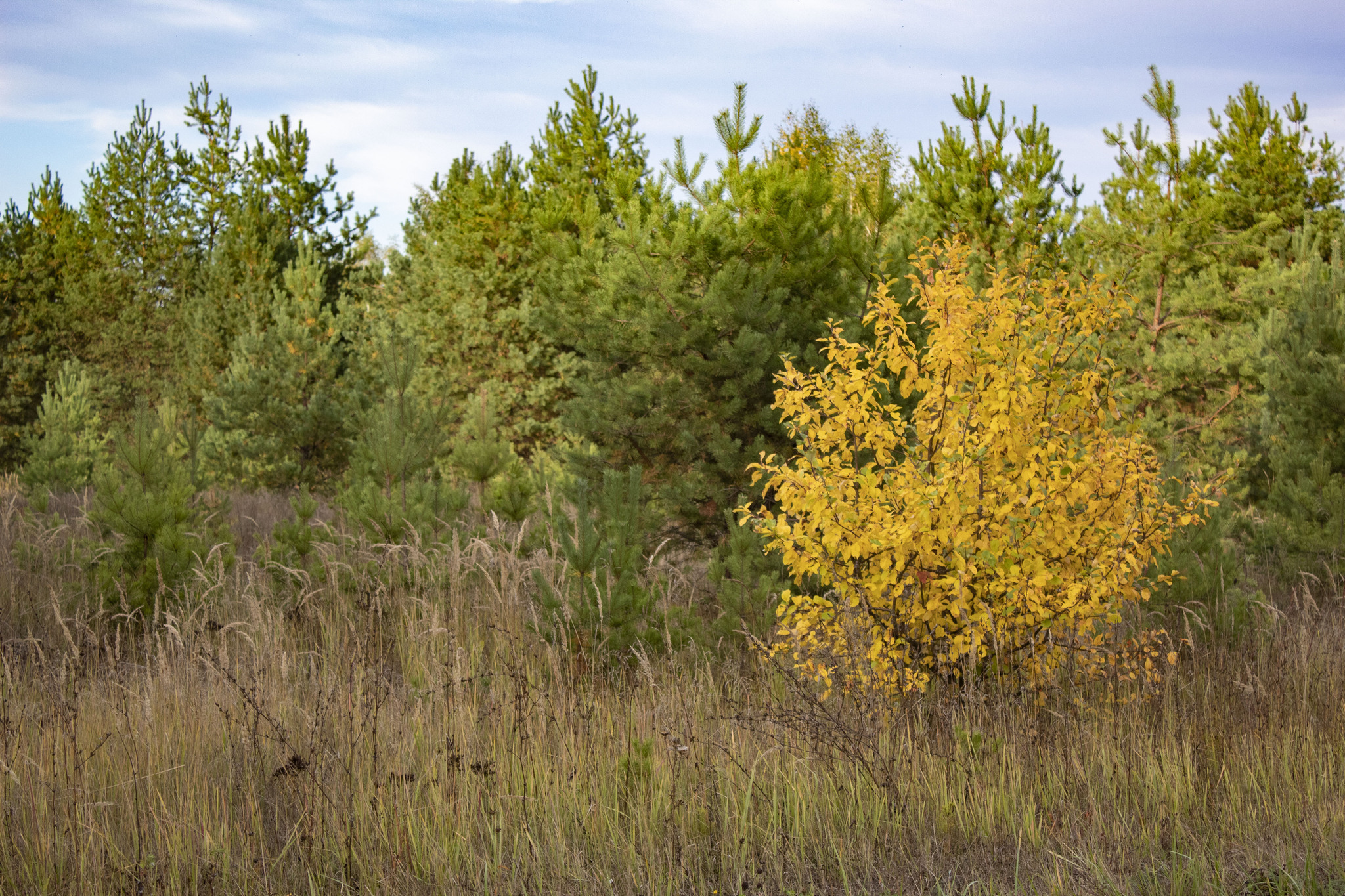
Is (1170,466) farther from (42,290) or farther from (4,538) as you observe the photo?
(42,290)

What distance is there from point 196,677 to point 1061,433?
4.13 meters

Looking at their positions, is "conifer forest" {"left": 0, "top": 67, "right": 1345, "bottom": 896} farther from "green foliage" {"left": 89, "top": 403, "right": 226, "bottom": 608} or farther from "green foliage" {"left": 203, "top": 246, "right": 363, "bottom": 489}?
"green foliage" {"left": 203, "top": 246, "right": 363, "bottom": 489}

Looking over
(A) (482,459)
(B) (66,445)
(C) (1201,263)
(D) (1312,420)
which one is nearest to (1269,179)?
(C) (1201,263)

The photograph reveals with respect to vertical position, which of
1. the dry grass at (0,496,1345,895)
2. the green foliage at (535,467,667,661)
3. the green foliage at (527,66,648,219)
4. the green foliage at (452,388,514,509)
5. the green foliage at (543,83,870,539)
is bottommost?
the dry grass at (0,496,1345,895)

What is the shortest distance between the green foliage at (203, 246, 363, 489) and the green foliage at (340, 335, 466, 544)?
14.0ft

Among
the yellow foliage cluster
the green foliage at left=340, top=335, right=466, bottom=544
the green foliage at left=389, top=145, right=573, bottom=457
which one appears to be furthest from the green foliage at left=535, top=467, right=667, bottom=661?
the green foliage at left=389, top=145, right=573, bottom=457

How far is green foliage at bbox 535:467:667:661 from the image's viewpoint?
493cm

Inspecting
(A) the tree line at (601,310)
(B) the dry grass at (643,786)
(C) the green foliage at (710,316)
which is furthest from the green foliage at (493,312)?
(B) the dry grass at (643,786)

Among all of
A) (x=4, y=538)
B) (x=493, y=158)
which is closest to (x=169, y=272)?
(x=493, y=158)

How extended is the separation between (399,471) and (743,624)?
4.15m

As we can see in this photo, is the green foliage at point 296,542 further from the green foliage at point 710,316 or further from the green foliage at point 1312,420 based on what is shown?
the green foliage at point 1312,420

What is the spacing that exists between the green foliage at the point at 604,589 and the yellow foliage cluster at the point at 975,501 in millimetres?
1044

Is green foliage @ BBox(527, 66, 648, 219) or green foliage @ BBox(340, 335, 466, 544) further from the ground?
green foliage @ BBox(527, 66, 648, 219)

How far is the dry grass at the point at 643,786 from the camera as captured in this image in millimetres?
2963
